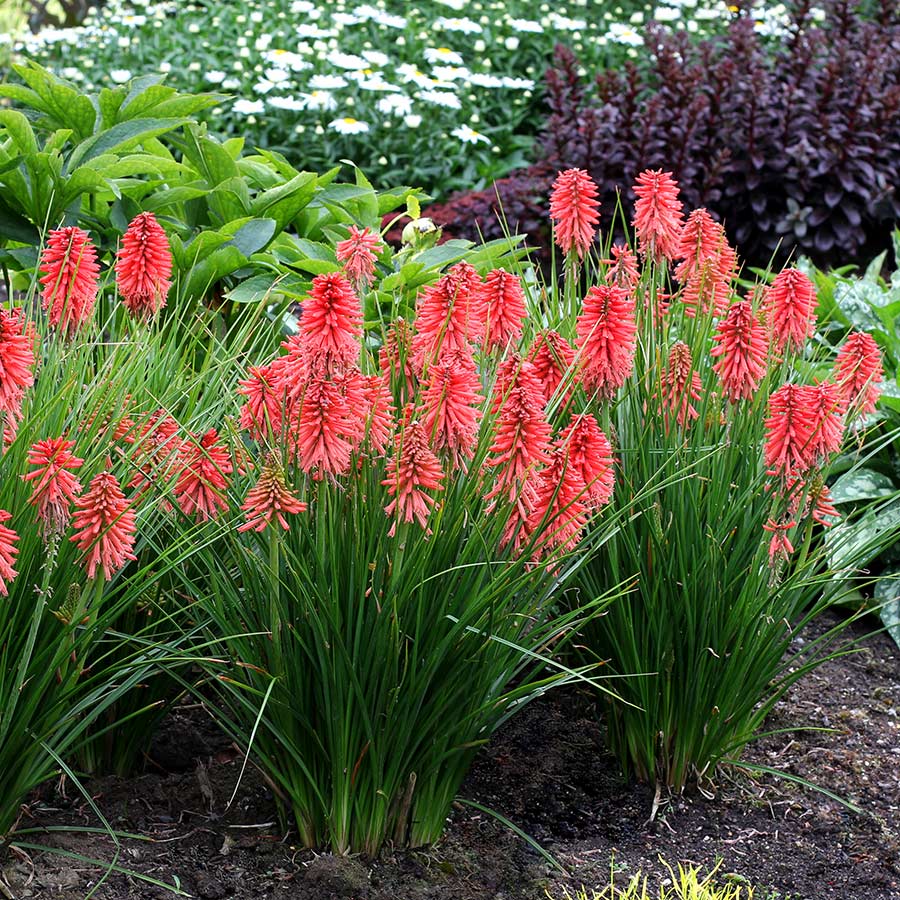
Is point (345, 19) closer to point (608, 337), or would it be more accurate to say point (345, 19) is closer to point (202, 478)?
point (608, 337)

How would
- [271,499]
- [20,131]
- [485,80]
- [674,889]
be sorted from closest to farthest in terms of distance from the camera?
[271,499]
[674,889]
[20,131]
[485,80]

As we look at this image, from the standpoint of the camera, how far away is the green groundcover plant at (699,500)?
2.87m

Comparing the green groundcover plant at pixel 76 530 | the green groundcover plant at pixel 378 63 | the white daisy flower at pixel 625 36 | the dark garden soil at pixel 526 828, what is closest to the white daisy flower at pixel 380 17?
the green groundcover plant at pixel 378 63

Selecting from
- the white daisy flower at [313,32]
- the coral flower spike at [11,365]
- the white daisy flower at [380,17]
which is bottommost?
the coral flower spike at [11,365]

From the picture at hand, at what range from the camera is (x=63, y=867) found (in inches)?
105

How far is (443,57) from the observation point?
30.2 feet

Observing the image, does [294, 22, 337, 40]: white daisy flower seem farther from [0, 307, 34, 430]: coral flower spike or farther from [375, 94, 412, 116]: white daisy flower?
[0, 307, 34, 430]: coral flower spike

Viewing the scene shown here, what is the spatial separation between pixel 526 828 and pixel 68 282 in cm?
163

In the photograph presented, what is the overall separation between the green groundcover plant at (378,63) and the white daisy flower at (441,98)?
0.02m

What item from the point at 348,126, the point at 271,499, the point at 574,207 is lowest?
the point at 348,126

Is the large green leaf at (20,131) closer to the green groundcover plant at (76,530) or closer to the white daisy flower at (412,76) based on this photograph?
the green groundcover plant at (76,530)

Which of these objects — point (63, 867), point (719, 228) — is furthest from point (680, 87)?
point (63, 867)

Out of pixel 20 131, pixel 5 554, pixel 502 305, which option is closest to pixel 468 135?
pixel 20 131

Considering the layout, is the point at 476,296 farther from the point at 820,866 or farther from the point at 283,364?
the point at 820,866
